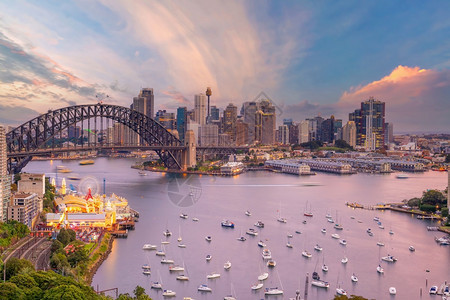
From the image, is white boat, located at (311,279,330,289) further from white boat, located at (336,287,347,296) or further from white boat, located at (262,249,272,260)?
white boat, located at (262,249,272,260)

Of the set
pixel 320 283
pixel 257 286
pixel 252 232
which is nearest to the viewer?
pixel 257 286

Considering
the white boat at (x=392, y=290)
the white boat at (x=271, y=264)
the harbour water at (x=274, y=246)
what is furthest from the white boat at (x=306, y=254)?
the white boat at (x=392, y=290)

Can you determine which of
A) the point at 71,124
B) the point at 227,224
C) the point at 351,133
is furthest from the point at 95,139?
the point at 351,133

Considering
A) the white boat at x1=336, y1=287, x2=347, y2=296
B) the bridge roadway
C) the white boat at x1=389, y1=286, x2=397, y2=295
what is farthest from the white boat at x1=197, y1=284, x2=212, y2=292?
the white boat at x1=389, y1=286, x2=397, y2=295

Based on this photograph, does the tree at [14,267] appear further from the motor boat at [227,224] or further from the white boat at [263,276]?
the motor boat at [227,224]

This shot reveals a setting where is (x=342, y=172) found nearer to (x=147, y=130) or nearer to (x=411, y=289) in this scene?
(x=147, y=130)

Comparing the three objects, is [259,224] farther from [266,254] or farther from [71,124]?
[71,124]
